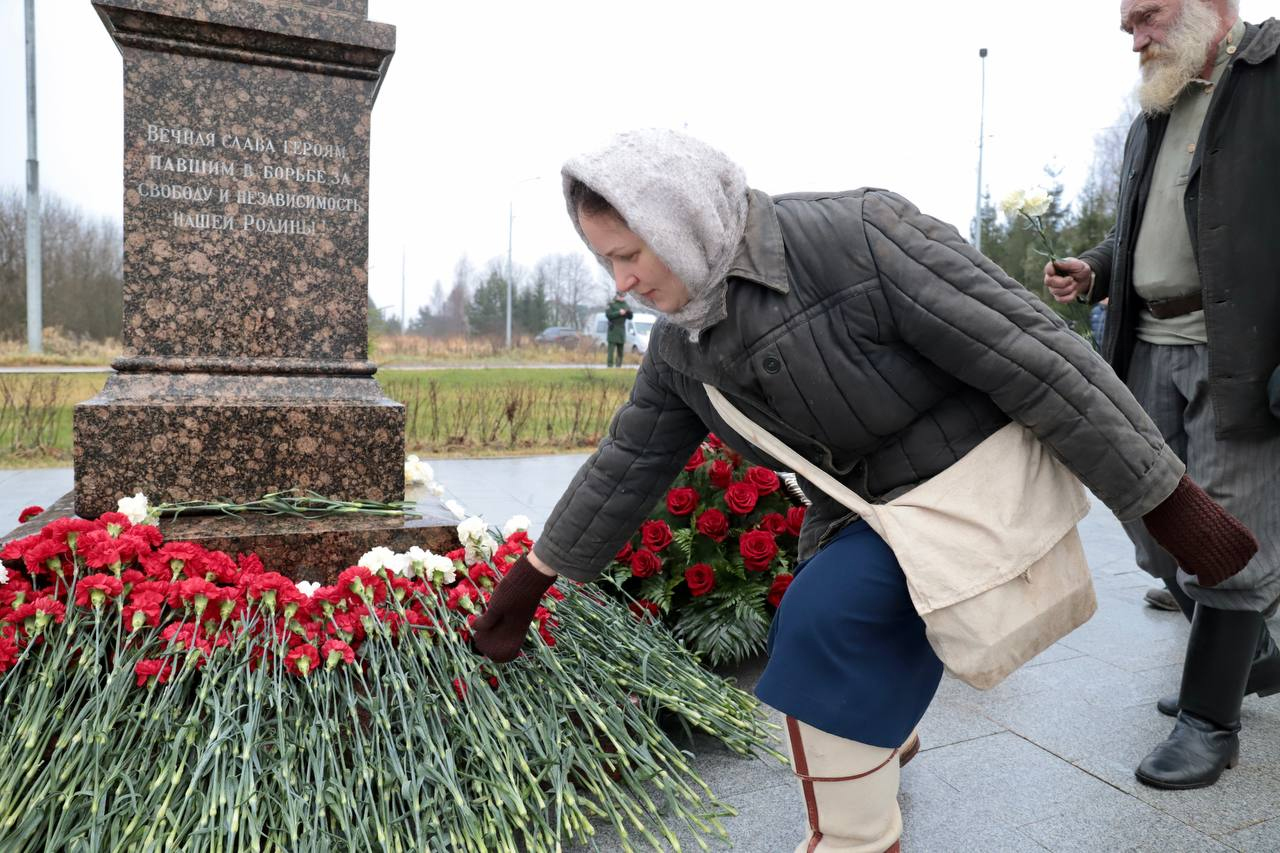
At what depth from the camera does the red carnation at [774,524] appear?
10.6 feet

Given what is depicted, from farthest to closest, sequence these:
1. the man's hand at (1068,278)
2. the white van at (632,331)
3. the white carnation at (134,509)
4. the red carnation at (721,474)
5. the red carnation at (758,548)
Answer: the white van at (632,331), the red carnation at (721,474), the red carnation at (758,548), the man's hand at (1068,278), the white carnation at (134,509)

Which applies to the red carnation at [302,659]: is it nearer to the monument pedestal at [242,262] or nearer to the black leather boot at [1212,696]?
the monument pedestal at [242,262]

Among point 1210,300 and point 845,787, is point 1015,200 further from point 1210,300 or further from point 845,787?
point 845,787

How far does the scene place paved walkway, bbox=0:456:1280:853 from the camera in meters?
2.13

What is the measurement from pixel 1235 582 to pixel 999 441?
1.31m

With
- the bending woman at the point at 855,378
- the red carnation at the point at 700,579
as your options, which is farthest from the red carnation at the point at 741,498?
the bending woman at the point at 855,378

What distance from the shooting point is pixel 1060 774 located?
244 centimetres

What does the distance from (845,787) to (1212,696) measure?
4.55 feet

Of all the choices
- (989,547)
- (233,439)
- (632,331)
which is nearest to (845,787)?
(989,547)

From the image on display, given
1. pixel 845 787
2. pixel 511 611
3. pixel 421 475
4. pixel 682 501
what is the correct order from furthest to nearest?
pixel 421 475 < pixel 682 501 < pixel 511 611 < pixel 845 787

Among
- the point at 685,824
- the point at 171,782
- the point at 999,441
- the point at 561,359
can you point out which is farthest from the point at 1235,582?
the point at 561,359

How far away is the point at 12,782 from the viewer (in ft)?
5.98

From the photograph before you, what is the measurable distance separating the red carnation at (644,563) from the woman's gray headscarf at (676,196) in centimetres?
169

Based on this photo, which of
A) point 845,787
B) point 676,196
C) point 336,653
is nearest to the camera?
point 676,196
